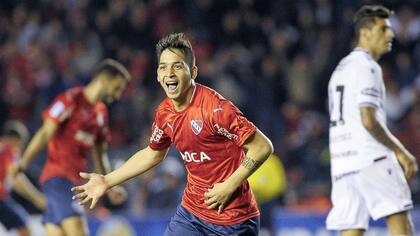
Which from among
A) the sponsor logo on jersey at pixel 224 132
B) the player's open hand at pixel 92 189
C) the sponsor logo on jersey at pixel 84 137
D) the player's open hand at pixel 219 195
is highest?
the sponsor logo on jersey at pixel 84 137

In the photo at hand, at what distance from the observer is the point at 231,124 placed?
605 centimetres

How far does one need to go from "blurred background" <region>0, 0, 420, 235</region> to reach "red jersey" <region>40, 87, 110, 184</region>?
311 centimetres

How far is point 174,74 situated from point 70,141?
10.4ft

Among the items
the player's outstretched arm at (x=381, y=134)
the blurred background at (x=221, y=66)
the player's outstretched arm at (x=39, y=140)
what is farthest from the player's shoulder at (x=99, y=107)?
the blurred background at (x=221, y=66)

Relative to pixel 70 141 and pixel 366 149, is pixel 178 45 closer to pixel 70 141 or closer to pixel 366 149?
pixel 366 149

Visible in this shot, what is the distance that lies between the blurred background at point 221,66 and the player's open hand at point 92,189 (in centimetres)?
583

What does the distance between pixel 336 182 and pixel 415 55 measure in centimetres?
721

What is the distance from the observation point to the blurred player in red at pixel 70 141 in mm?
8859

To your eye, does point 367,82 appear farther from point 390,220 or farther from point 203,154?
point 203,154

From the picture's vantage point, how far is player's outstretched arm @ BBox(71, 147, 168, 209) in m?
6.22

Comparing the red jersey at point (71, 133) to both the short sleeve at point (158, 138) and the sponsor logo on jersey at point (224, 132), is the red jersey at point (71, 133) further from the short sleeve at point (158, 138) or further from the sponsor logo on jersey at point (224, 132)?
the sponsor logo on jersey at point (224, 132)

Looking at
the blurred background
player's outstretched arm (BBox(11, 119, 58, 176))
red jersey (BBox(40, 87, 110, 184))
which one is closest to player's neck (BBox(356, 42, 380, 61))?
red jersey (BBox(40, 87, 110, 184))

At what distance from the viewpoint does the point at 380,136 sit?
743 centimetres

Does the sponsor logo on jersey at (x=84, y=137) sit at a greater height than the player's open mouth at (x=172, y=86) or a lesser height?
greater
